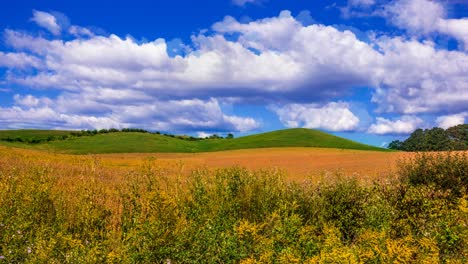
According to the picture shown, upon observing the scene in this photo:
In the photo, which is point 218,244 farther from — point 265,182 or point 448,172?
point 448,172

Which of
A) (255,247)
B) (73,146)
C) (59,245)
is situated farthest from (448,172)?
(73,146)

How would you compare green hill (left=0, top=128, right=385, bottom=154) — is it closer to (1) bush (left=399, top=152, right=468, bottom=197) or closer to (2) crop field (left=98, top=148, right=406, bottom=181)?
(2) crop field (left=98, top=148, right=406, bottom=181)

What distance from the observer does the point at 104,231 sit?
405 inches

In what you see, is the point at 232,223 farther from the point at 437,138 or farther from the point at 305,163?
the point at 437,138

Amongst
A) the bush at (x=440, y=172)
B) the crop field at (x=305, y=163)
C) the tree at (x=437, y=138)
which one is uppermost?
the tree at (x=437, y=138)

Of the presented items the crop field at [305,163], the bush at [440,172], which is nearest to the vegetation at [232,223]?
the bush at [440,172]

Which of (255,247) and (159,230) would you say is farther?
(159,230)

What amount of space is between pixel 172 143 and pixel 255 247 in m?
90.9

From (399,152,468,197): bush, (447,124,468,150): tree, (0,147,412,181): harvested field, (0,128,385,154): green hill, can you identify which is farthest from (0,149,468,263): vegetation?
(447,124,468,150): tree

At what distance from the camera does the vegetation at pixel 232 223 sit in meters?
6.86

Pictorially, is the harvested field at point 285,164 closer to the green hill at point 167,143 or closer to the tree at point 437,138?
the green hill at point 167,143

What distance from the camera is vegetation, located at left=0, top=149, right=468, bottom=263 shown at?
686 centimetres

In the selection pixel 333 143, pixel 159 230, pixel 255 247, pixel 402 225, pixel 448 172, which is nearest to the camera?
pixel 255 247

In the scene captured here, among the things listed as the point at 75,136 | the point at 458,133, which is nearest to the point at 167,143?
the point at 75,136
